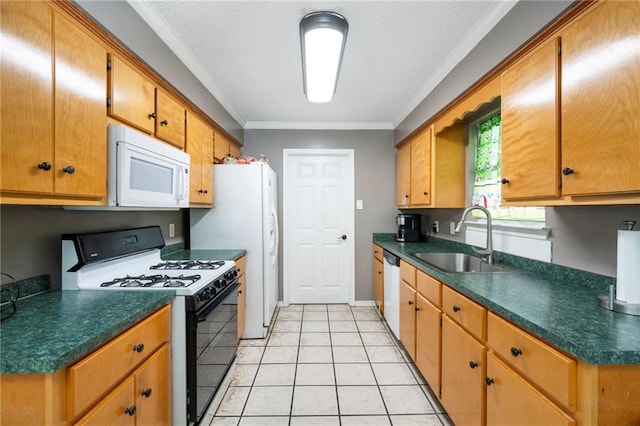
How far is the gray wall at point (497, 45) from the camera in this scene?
4.41 feet

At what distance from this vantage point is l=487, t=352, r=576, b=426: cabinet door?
926 millimetres

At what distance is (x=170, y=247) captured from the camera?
2617 mm

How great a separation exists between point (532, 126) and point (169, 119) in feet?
7.10

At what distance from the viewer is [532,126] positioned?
4.55 feet

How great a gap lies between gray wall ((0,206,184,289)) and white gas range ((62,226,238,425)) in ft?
0.18

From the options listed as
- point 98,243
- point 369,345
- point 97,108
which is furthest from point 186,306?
point 369,345

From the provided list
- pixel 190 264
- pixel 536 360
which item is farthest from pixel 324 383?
pixel 536 360

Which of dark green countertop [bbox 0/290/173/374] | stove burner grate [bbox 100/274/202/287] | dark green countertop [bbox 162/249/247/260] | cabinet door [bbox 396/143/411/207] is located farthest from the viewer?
cabinet door [bbox 396/143/411/207]

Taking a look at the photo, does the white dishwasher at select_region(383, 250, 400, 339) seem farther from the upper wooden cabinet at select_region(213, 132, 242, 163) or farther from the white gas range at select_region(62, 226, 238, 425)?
→ the upper wooden cabinet at select_region(213, 132, 242, 163)

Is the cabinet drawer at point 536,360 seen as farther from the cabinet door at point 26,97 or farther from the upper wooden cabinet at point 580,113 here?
the cabinet door at point 26,97

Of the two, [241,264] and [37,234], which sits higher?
[37,234]

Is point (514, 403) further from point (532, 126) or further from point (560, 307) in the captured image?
point (532, 126)

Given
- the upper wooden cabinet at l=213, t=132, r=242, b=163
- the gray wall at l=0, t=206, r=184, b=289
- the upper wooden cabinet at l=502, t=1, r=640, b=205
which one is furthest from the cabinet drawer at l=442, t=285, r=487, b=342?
the upper wooden cabinet at l=213, t=132, r=242, b=163

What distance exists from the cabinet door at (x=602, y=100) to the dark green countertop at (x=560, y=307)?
45 cm
